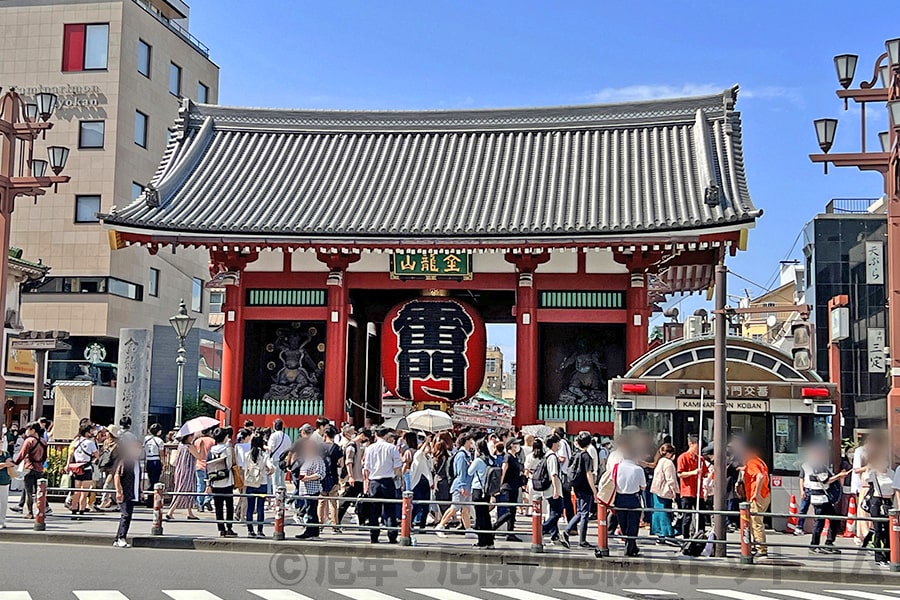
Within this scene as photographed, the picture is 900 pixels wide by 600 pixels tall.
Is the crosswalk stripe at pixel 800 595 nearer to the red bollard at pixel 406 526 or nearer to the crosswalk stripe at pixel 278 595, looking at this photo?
the red bollard at pixel 406 526

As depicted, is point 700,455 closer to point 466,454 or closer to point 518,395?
point 466,454

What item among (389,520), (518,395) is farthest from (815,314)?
(389,520)

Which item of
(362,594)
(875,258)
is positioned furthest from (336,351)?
(875,258)

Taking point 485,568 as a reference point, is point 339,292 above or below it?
above

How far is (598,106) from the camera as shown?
28797mm

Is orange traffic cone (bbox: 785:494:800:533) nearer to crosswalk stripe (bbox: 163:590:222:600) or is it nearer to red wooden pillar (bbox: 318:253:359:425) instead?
red wooden pillar (bbox: 318:253:359:425)

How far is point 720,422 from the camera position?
15.3m

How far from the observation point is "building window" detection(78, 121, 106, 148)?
47125mm

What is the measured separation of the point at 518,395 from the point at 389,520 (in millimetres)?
8747

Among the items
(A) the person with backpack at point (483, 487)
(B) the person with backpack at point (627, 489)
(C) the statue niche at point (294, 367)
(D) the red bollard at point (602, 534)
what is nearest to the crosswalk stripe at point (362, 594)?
(A) the person with backpack at point (483, 487)

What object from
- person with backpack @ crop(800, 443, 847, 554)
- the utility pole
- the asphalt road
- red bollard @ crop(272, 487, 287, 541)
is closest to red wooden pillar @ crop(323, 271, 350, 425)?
red bollard @ crop(272, 487, 287, 541)

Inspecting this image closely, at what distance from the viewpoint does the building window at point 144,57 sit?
49.2 metres

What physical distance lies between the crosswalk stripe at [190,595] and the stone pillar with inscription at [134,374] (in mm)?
12948

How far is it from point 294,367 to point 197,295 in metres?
32.3
